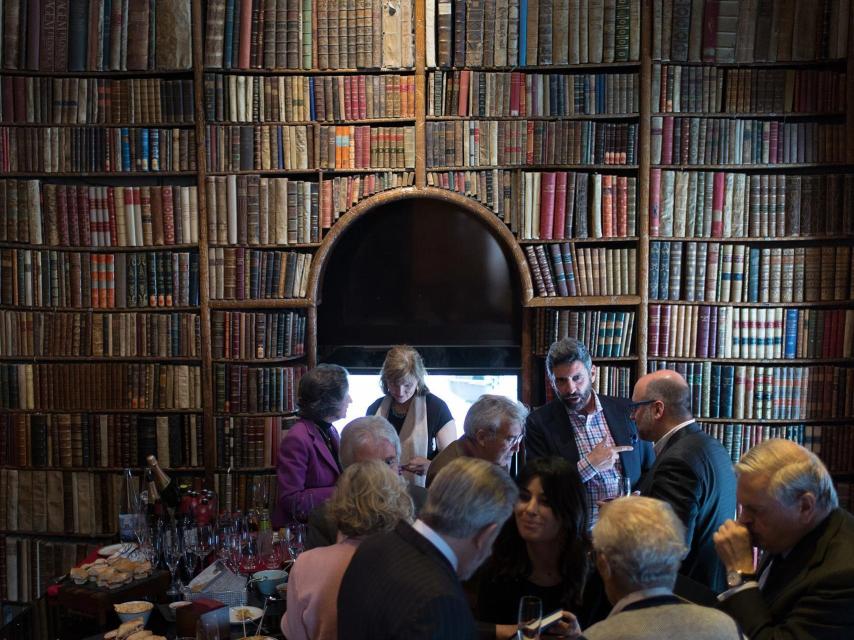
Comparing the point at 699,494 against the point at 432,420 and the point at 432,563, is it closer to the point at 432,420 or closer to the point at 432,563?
the point at 432,563

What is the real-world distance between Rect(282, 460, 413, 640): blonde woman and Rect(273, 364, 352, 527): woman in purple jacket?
1231 millimetres

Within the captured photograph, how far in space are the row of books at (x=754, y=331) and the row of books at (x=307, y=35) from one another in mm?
2157

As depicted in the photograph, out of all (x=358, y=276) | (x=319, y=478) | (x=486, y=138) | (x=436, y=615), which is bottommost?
(x=319, y=478)

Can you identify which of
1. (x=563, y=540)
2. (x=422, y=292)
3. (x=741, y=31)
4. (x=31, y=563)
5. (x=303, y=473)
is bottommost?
(x=31, y=563)

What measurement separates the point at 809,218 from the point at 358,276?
2.69m

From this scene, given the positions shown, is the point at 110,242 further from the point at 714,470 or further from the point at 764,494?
the point at 764,494

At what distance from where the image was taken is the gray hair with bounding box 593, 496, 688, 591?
2100 mm

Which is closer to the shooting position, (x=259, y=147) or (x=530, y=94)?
(x=530, y=94)

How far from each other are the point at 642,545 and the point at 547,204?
331 centimetres

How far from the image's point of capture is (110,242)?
17.6 ft

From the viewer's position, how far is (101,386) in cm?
546

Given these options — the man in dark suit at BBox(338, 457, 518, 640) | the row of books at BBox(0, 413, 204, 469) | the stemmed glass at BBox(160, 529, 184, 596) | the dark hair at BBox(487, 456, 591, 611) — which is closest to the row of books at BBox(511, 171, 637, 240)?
the row of books at BBox(0, 413, 204, 469)

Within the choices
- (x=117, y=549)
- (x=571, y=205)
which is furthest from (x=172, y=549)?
(x=571, y=205)

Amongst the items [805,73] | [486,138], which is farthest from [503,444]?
[805,73]
